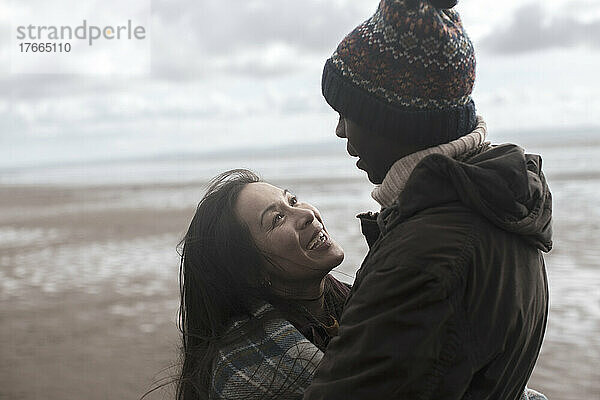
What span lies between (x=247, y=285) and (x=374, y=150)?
3.06 ft

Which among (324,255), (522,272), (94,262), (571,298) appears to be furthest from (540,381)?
(94,262)

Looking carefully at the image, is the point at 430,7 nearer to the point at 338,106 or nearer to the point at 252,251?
the point at 338,106

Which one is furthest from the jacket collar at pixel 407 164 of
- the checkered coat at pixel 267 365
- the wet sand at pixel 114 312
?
the wet sand at pixel 114 312

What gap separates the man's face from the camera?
1.99 meters

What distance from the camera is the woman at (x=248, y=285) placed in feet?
8.29

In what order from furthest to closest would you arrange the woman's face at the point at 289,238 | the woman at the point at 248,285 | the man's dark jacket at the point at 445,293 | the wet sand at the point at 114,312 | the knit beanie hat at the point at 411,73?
→ the wet sand at the point at 114,312
the woman's face at the point at 289,238
the woman at the point at 248,285
the knit beanie hat at the point at 411,73
the man's dark jacket at the point at 445,293

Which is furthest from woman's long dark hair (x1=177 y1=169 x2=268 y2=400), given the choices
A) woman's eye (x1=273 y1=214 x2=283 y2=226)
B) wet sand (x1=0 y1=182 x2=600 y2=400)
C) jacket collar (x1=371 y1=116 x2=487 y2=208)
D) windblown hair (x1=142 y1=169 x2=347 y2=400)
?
wet sand (x1=0 y1=182 x2=600 y2=400)

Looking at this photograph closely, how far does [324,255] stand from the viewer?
267 cm

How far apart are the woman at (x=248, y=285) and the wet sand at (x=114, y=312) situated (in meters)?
3.54

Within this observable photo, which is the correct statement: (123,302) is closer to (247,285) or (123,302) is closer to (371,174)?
(247,285)

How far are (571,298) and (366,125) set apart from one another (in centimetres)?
662

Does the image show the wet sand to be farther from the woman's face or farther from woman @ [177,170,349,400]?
the woman's face

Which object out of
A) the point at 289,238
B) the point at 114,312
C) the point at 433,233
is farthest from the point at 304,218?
the point at 114,312

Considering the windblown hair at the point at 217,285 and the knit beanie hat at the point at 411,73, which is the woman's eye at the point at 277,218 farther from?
the knit beanie hat at the point at 411,73
